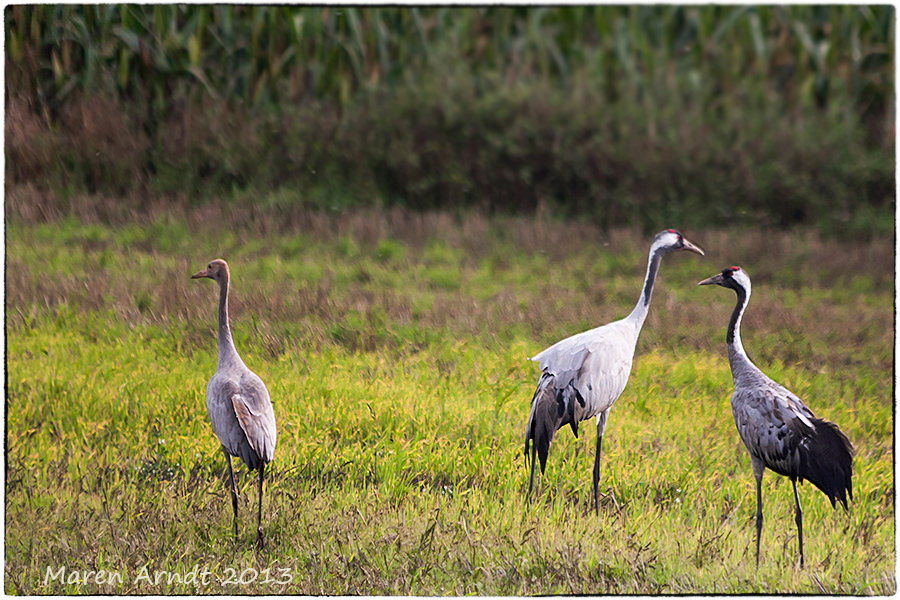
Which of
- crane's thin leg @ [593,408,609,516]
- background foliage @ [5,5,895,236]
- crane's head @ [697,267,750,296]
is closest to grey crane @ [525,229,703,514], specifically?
crane's thin leg @ [593,408,609,516]

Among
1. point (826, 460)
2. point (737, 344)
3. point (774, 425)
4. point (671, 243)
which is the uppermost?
point (671, 243)

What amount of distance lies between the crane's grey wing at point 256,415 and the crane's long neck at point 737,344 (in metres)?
1.88

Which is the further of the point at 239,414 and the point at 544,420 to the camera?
the point at 544,420

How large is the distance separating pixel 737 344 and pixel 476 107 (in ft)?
12.8

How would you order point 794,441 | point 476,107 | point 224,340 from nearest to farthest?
1. point 794,441
2. point 224,340
3. point 476,107

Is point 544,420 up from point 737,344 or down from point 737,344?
down

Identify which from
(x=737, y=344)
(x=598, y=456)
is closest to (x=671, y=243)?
(x=737, y=344)

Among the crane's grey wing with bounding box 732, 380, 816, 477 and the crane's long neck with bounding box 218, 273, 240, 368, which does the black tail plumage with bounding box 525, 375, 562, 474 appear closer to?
the crane's grey wing with bounding box 732, 380, 816, 477

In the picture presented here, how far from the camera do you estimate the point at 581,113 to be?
6.93m

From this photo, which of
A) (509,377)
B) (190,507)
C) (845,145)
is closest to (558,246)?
(509,377)

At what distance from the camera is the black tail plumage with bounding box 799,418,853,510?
125 inches

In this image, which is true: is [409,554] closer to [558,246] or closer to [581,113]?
[558,246]

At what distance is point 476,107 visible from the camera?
6738 millimetres

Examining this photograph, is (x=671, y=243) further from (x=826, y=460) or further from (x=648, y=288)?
(x=826, y=460)
